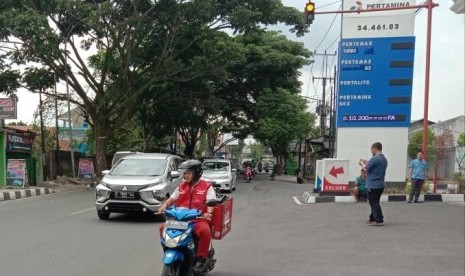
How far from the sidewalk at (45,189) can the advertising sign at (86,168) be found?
0.86 m

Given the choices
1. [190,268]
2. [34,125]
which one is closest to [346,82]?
[190,268]

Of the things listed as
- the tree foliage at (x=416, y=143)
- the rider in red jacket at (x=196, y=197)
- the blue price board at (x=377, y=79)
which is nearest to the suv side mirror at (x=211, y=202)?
the rider in red jacket at (x=196, y=197)

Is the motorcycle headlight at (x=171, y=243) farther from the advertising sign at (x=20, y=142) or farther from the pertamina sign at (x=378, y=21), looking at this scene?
the advertising sign at (x=20, y=142)

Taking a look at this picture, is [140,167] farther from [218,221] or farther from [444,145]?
[444,145]

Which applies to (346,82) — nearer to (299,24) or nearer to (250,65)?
(299,24)

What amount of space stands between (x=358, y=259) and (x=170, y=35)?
18472 millimetres

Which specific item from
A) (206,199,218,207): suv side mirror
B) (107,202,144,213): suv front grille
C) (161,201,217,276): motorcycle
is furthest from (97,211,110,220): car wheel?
(161,201,217,276): motorcycle

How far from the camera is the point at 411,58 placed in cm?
1795

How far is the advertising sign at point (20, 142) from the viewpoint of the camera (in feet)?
73.7

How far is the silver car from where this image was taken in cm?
1152

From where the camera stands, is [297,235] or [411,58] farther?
[411,58]

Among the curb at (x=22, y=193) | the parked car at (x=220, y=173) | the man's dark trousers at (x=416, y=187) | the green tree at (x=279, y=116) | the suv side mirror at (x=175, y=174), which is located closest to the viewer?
the suv side mirror at (x=175, y=174)

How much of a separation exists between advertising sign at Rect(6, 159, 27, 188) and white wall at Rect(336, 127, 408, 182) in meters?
12.5

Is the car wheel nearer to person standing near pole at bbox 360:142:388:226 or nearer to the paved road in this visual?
the paved road
